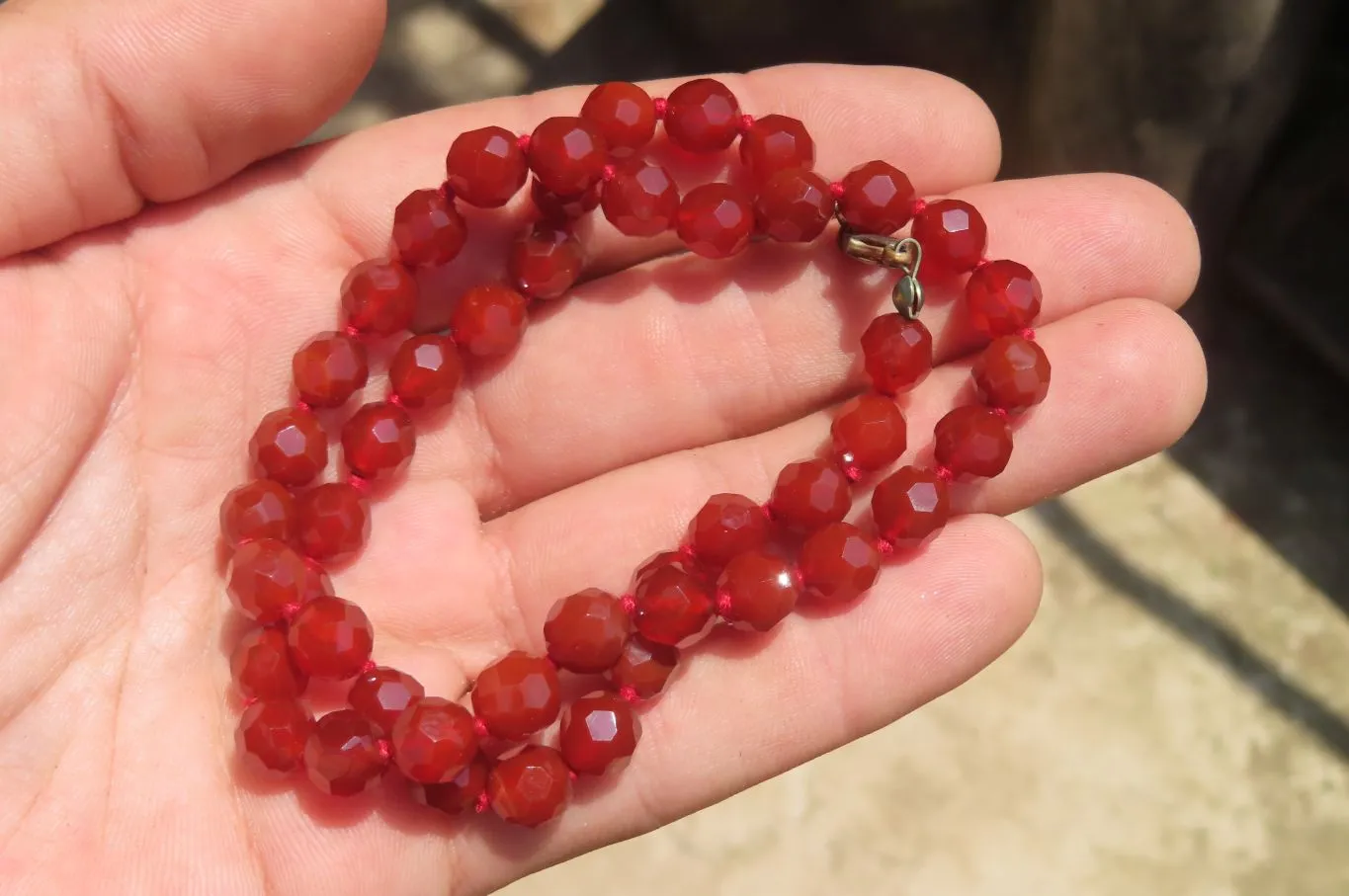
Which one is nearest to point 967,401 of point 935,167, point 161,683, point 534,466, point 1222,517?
point 935,167

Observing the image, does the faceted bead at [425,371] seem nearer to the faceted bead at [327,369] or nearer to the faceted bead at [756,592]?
the faceted bead at [327,369]

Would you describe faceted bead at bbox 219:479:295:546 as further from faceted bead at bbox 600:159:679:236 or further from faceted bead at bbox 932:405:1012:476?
faceted bead at bbox 932:405:1012:476

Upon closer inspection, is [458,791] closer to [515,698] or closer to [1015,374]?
[515,698]

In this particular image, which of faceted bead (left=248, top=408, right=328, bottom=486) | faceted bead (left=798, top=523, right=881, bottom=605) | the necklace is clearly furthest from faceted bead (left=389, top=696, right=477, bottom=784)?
faceted bead (left=798, top=523, right=881, bottom=605)

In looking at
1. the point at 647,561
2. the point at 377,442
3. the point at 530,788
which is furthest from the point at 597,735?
the point at 377,442

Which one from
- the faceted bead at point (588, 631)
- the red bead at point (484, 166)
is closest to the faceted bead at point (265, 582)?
the faceted bead at point (588, 631)

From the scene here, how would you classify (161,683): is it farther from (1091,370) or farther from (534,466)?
(1091,370)

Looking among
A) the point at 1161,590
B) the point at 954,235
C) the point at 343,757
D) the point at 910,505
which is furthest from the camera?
the point at 1161,590
